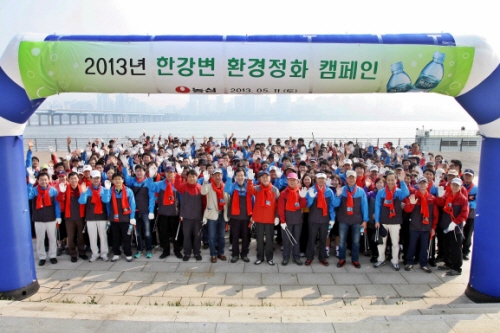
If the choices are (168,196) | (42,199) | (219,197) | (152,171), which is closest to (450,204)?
(219,197)

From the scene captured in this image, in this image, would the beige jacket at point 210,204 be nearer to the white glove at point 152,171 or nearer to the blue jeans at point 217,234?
the blue jeans at point 217,234

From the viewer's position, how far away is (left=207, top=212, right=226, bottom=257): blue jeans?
621 cm

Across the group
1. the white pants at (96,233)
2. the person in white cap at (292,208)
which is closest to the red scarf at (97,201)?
the white pants at (96,233)

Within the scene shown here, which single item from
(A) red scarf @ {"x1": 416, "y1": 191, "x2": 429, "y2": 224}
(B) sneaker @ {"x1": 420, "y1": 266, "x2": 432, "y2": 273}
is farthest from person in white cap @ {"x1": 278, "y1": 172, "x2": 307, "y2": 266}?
(B) sneaker @ {"x1": 420, "y1": 266, "x2": 432, "y2": 273}

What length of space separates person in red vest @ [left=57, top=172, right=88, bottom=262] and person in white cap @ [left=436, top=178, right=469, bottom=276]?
6.49m

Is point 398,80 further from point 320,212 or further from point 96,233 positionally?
point 96,233

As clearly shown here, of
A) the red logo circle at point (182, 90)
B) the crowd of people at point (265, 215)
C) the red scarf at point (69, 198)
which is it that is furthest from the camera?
the red scarf at point (69, 198)

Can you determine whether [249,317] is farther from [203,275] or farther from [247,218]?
[247,218]

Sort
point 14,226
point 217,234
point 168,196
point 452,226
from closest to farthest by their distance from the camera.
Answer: point 14,226
point 452,226
point 168,196
point 217,234

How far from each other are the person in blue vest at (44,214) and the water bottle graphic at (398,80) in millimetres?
5936

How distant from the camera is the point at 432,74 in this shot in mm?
Answer: 4496

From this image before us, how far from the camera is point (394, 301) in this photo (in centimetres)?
488

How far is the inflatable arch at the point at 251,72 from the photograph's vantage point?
4430mm

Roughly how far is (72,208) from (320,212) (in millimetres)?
4536
